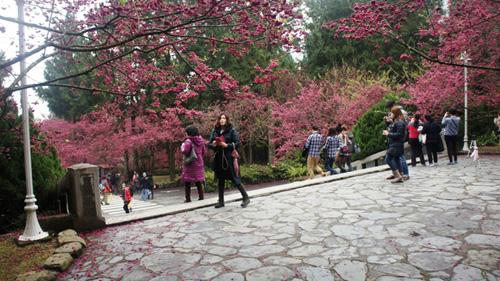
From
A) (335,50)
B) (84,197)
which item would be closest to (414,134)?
(84,197)

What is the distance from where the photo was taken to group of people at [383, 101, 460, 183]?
24.5 ft

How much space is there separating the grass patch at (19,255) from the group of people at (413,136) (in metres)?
6.83

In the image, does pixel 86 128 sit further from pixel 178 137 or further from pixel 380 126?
pixel 380 126

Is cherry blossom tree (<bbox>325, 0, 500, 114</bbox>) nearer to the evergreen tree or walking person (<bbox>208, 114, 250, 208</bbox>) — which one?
walking person (<bbox>208, 114, 250, 208</bbox>)

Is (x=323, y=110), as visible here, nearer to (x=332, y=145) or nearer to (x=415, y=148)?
(x=332, y=145)

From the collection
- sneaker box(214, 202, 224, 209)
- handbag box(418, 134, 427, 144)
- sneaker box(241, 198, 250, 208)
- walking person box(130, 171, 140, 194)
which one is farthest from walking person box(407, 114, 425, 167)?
walking person box(130, 171, 140, 194)

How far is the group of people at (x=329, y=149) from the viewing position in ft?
33.2

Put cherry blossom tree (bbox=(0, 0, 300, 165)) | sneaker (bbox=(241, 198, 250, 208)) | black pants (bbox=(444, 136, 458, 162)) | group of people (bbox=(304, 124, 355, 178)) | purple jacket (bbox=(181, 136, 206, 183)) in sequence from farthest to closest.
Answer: group of people (bbox=(304, 124, 355, 178)), black pants (bbox=(444, 136, 458, 162)), purple jacket (bbox=(181, 136, 206, 183)), sneaker (bbox=(241, 198, 250, 208)), cherry blossom tree (bbox=(0, 0, 300, 165))

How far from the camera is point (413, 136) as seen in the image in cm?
1004

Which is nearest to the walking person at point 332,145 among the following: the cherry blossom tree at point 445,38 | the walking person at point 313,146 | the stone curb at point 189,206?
the walking person at point 313,146

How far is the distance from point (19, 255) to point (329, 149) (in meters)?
9.13

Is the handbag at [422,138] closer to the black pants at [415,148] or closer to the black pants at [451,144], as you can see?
the black pants at [415,148]

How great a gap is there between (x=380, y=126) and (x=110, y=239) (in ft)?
39.0

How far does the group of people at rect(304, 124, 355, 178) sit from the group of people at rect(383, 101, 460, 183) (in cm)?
188
